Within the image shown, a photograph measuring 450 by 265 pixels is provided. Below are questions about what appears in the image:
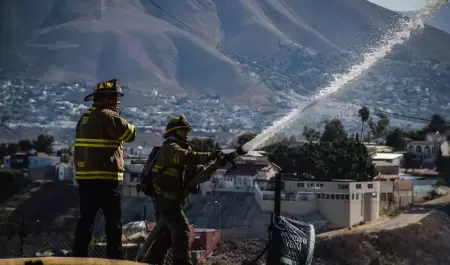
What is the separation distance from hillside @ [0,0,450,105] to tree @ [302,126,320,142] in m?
79.4

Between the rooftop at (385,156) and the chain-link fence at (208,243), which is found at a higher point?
the rooftop at (385,156)

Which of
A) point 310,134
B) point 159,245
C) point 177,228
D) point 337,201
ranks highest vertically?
point 310,134

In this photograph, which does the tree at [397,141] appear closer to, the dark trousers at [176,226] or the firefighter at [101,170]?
the dark trousers at [176,226]

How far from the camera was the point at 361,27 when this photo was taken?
139 meters

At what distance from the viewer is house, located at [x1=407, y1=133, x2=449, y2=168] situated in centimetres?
6575

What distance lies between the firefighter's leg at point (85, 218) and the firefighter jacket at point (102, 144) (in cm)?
8

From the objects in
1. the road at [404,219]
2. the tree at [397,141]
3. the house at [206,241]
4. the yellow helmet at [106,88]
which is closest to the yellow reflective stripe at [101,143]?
the yellow helmet at [106,88]

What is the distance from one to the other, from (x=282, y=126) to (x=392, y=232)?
42693 mm

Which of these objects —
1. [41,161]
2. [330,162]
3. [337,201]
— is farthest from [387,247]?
[41,161]

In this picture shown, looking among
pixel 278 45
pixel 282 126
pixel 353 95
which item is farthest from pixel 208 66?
pixel 282 126

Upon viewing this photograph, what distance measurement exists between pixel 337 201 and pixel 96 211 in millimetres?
46424

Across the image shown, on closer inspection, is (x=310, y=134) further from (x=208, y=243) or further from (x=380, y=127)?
(x=208, y=243)

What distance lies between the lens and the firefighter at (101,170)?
18.7ft

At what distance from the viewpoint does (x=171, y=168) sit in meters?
6.01
